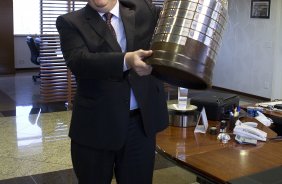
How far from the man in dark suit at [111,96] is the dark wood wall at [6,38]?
788 cm

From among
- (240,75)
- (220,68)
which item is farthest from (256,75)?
(220,68)

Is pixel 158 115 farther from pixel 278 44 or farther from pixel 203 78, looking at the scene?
pixel 278 44

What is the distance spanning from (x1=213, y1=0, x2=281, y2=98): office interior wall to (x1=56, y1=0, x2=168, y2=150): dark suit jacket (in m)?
5.41

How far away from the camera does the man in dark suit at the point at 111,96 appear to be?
5.13 feet

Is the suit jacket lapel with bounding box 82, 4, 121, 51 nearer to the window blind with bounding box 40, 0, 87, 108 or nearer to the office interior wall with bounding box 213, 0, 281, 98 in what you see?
the window blind with bounding box 40, 0, 87, 108

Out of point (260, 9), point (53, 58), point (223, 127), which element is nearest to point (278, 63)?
point (260, 9)

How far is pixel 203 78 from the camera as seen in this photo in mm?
1161

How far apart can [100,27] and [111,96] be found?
0.28m

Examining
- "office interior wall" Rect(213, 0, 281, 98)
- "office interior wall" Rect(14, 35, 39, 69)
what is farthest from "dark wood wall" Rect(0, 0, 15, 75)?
"office interior wall" Rect(213, 0, 281, 98)

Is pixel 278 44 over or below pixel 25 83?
over

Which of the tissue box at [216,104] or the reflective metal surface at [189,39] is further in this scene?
the tissue box at [216,104]

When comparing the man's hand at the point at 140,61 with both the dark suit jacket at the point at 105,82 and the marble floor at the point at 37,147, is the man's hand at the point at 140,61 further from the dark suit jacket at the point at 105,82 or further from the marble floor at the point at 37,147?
the marble floor at the point at 37,147

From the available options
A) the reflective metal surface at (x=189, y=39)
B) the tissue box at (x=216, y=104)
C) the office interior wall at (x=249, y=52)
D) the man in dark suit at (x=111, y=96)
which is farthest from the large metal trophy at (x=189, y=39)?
the office interior wall at (x=249, y=52)

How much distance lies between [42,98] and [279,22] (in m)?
4.26
